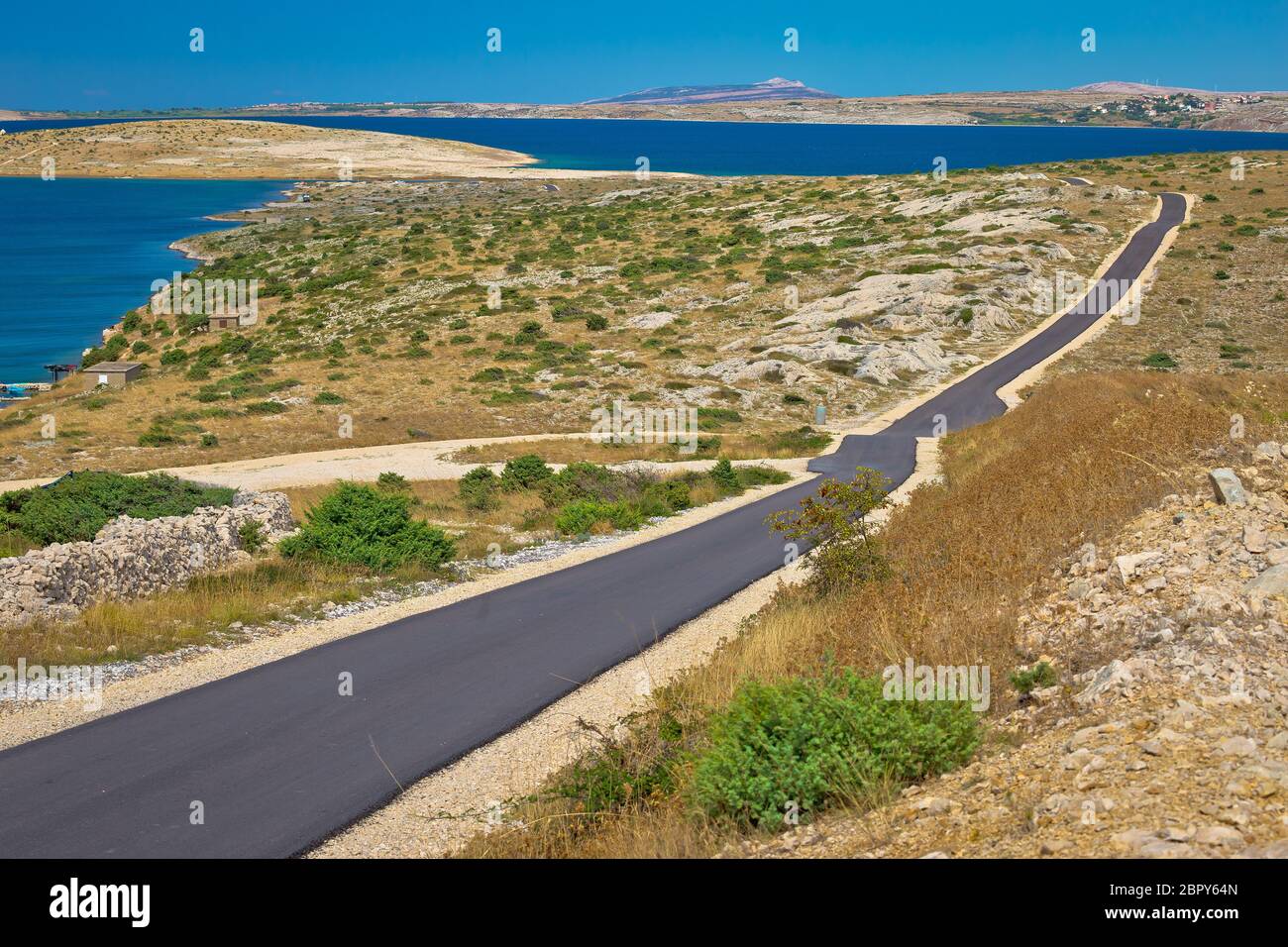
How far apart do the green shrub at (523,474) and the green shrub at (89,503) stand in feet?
31.9

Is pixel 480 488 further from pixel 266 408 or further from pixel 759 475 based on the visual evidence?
pixel 266 408

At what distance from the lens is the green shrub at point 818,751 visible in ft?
29.5

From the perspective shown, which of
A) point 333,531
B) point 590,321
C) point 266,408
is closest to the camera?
point 333,531

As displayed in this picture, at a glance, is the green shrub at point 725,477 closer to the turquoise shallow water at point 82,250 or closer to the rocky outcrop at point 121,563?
the rocky outcrop at point 121,563

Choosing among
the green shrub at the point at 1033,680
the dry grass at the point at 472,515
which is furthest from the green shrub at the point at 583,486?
the green shrub at the point at 1033,680

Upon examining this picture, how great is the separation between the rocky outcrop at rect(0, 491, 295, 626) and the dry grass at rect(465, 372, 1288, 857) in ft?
34.0

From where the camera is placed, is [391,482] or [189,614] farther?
[391,482]

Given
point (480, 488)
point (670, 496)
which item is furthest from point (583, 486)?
point (480, 488)

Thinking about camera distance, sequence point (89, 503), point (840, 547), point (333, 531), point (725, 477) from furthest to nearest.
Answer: point (725, 477)
point (89, 503)
point (333, 531)
point (840, 547)

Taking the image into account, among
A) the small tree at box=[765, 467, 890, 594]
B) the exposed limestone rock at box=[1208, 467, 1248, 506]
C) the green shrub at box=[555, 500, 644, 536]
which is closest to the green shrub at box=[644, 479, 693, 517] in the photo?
the green shrub at box=[555, 500, 644, 536]

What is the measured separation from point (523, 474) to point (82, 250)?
323ft

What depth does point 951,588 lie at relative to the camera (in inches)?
545

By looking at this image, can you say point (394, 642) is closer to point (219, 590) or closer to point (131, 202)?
point (219, 590)
